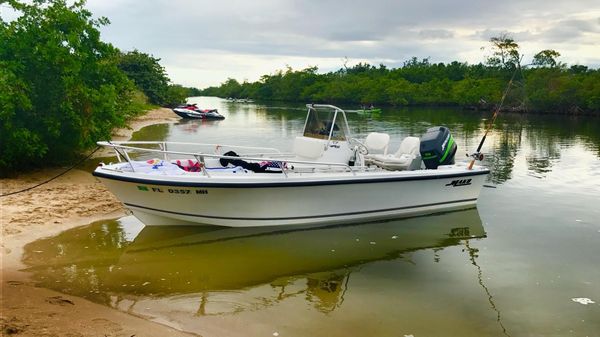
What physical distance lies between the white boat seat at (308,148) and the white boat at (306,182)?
2 centimetres

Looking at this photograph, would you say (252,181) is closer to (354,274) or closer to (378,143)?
(354,274)

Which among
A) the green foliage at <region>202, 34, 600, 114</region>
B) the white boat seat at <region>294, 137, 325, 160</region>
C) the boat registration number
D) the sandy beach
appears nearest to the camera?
the sandy beach

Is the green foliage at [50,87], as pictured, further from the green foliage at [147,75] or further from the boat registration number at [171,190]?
the green foliage at [147,75]

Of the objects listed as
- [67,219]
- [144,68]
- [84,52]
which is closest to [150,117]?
[144,68]

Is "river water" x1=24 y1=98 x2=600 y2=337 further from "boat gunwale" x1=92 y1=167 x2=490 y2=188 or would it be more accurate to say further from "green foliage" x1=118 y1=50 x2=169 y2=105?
"green foliage" x1=118 y1=50 x2=169 y2=105

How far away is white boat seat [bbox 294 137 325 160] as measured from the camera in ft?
33.0

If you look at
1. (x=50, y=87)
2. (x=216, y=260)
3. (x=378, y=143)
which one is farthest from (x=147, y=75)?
(x=216, y=260)

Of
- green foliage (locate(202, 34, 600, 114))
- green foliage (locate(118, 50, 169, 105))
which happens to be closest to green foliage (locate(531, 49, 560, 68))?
green foliage (locate(202, 34, 600, 114))

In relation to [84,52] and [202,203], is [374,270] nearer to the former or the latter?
[202,203]

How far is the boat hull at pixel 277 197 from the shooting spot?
26.8 ft

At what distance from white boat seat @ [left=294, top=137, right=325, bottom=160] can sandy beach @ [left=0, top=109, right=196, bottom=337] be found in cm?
380

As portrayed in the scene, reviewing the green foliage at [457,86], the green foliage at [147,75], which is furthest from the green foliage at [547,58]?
the green foliage at [147,75]

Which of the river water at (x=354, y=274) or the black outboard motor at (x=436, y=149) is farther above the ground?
the black outboard motor at (x=436, y=149)

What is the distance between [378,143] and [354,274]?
14.7 feet
